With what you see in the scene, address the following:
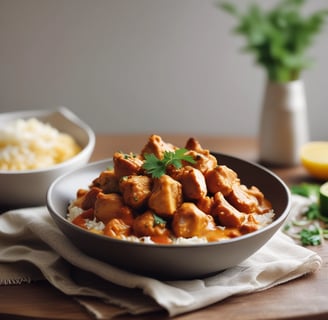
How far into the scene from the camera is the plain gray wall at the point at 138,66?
4520mm

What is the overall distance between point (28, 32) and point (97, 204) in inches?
103

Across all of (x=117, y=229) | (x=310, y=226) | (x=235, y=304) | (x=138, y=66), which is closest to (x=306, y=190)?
(x=310, y=226)

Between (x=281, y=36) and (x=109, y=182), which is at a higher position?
(x=281, y=36)

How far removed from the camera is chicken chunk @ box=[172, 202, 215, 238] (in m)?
2.15

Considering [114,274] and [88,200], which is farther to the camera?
[88,200]

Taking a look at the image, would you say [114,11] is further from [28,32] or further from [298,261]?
[298,261]

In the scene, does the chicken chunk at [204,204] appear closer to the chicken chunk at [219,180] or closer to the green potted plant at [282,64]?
the chicken chunk at [219,180]

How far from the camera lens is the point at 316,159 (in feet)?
11.2

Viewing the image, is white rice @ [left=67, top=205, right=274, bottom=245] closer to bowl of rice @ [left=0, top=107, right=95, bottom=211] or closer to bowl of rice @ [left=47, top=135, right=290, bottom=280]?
bowl of rice @ [left=47, top=135, right=290, bottom=280]

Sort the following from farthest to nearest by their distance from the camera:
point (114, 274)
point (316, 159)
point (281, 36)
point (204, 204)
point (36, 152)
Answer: point (281, 36), point (316, 159), point (36, 152), point (204, 204), point (114, 274)

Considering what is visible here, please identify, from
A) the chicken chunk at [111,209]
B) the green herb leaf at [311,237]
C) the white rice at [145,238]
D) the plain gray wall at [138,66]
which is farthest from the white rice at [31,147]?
the plain gray wall at [138,66]

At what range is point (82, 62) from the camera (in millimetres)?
4648

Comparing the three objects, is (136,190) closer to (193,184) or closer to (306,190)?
(193,184)

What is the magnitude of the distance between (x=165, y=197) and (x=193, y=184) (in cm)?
12
